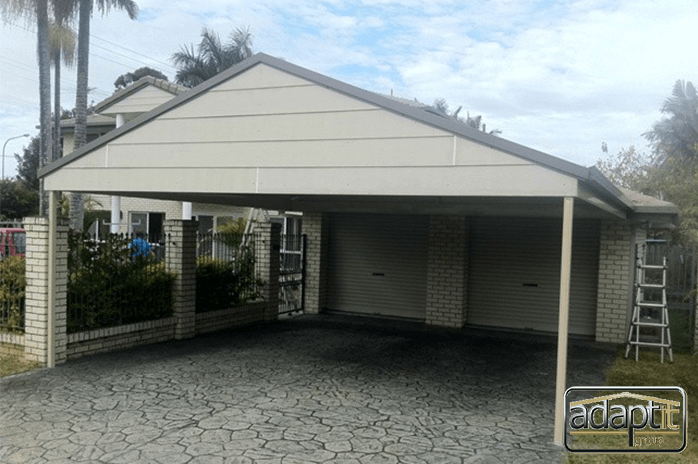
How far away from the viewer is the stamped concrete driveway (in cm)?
545

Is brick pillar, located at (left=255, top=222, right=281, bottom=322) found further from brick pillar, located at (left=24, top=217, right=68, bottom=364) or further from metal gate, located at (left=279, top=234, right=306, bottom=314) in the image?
brick pillar, located at (left=24, top=217, right=68, bottom=364)

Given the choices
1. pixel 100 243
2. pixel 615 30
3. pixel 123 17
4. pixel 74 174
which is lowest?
pixel 100 243

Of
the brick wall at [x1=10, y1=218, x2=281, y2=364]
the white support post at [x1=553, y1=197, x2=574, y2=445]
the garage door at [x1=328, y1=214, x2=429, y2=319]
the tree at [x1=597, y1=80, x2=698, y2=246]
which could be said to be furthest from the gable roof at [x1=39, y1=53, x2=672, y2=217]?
the tree at [x1=597, y1=80, x2=698, y2=246]

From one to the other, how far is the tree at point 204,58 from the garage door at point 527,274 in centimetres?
2553

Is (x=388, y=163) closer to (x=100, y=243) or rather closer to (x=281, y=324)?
(x=100, y=243)

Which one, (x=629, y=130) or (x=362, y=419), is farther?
(x=629, y=130)

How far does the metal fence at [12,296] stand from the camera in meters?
9.15

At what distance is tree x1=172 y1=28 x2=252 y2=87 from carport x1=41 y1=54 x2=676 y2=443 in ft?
80.1

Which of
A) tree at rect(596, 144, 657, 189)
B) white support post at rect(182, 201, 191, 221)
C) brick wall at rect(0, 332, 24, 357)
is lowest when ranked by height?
brick wall at rect(0, 332, 24, 357)

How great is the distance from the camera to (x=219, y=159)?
7.27m

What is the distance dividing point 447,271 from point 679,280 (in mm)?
6449

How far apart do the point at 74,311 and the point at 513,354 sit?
6.93 m

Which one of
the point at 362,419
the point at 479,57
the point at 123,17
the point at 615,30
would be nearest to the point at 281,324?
the point at 362,419

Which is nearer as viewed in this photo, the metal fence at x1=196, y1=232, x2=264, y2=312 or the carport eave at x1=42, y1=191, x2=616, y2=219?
the carport eave at x1=42, y1=191, x2=616, y2=219
